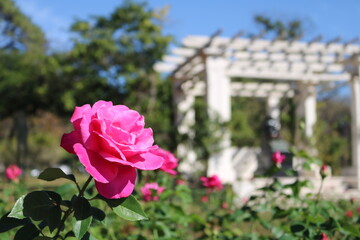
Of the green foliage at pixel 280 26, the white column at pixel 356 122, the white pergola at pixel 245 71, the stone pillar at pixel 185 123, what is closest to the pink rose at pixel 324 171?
the stone pillar at pixel 185 123

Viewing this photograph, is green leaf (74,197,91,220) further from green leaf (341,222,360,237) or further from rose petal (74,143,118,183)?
green leaf (341,222,360,237)

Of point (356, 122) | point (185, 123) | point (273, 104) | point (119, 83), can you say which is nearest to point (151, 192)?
point (185, 123)

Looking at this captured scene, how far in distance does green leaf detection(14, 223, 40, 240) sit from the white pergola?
8.84m

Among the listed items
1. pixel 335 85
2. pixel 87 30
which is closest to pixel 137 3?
pixel 87 30

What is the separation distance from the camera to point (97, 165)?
0.90 meters

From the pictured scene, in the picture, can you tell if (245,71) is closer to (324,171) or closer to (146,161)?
(324,171)

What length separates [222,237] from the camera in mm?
2043

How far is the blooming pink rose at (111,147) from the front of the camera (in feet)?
2.93

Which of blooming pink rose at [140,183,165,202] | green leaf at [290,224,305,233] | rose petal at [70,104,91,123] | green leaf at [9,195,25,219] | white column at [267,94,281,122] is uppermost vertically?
white column at [267,94,281,122]

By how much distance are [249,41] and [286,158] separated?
8835 mm

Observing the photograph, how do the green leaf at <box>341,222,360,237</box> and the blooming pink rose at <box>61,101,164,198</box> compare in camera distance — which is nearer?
the blooming pink rose at <box>61,101,164,198</box>

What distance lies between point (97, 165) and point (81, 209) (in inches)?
5.6

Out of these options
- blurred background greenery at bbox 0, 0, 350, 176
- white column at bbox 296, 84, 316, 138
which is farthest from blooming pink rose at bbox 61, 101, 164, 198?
white column at bbox 296, 84, 316, 138

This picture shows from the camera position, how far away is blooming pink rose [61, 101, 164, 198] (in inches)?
35.2
